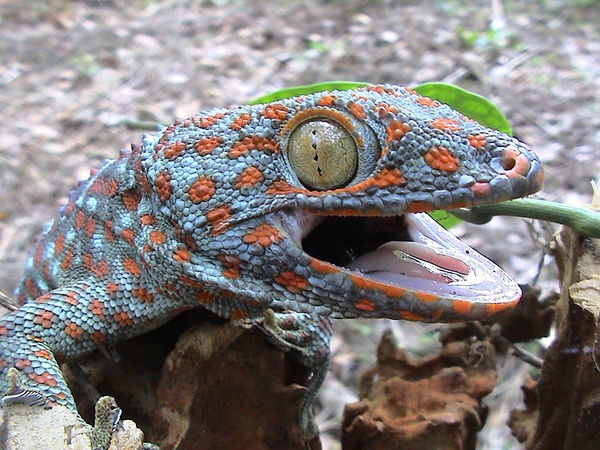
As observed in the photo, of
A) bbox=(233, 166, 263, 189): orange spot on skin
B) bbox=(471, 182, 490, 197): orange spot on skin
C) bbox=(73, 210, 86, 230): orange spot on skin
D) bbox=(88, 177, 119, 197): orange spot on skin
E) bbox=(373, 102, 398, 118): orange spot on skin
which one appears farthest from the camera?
bbox=(73, 210, 86, 230): orange spot on skin

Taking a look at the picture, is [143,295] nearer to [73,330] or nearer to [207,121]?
[73,330]

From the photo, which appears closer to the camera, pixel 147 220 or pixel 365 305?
pixel 365 305

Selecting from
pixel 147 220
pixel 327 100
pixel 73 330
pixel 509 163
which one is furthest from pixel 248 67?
pixel 509 163

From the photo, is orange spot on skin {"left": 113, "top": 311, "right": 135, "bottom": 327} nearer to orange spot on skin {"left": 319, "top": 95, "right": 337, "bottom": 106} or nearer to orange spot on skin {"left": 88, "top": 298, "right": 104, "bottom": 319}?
orange spot on skin {"left": 88, "top": 298, "right": 104, "bottom": 319}

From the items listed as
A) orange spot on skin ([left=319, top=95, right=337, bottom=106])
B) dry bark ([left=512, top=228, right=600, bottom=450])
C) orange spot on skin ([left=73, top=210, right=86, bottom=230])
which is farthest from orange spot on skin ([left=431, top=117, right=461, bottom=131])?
orange spot on skin ([left=73, top=210, right=86, bottom=230])

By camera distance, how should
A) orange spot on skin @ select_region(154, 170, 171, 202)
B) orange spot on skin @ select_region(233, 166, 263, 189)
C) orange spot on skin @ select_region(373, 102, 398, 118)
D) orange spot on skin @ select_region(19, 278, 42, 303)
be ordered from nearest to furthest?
orange spot on skin @ select_region(373, 102, 398, 118) → orange spot on skin @ select_region(233, 166, 263, 189) → orange spot on skin @ select_region(154, 170, 171, 202) → orange spot on skin @ select_region(19, 278, 42, 303)

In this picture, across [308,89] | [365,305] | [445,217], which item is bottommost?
[445,217]

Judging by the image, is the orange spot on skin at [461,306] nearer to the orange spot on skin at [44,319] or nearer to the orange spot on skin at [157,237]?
the orange spot on skin at [157,237]

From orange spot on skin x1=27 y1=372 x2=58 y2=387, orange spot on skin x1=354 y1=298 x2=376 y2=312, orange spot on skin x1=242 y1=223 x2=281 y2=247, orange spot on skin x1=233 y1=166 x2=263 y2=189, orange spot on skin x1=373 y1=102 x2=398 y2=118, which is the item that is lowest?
orange spot on skin x1=27 y1=372 x2=58 y2=387
